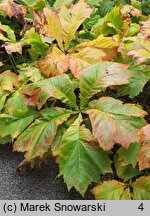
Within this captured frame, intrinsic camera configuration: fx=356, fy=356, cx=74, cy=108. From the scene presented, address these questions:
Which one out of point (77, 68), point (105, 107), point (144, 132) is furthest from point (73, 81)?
point (144, 132)

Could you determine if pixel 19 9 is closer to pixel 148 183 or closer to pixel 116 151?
pixel 116 151

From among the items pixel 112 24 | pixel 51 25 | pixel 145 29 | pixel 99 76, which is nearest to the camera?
pixel 99 76

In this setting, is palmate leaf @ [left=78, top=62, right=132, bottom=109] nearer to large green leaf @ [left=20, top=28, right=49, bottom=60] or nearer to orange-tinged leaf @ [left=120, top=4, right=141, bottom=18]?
large green leaf @ [left=20, top=28, right=49, bottom=60]

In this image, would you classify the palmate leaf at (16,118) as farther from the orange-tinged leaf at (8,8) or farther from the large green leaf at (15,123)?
the orange-tinged leaf at (8,8)

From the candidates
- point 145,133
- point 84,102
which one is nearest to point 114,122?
point 145,133

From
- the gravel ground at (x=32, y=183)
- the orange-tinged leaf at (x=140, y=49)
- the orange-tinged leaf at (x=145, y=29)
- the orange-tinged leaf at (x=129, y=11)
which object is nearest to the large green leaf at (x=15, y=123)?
the gravel ground at (x=32, y=183)

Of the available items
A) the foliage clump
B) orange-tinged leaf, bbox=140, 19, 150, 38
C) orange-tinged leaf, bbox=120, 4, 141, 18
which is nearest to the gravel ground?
the foliage clump

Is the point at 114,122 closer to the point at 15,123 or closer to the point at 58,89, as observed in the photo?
the point at 58,89
